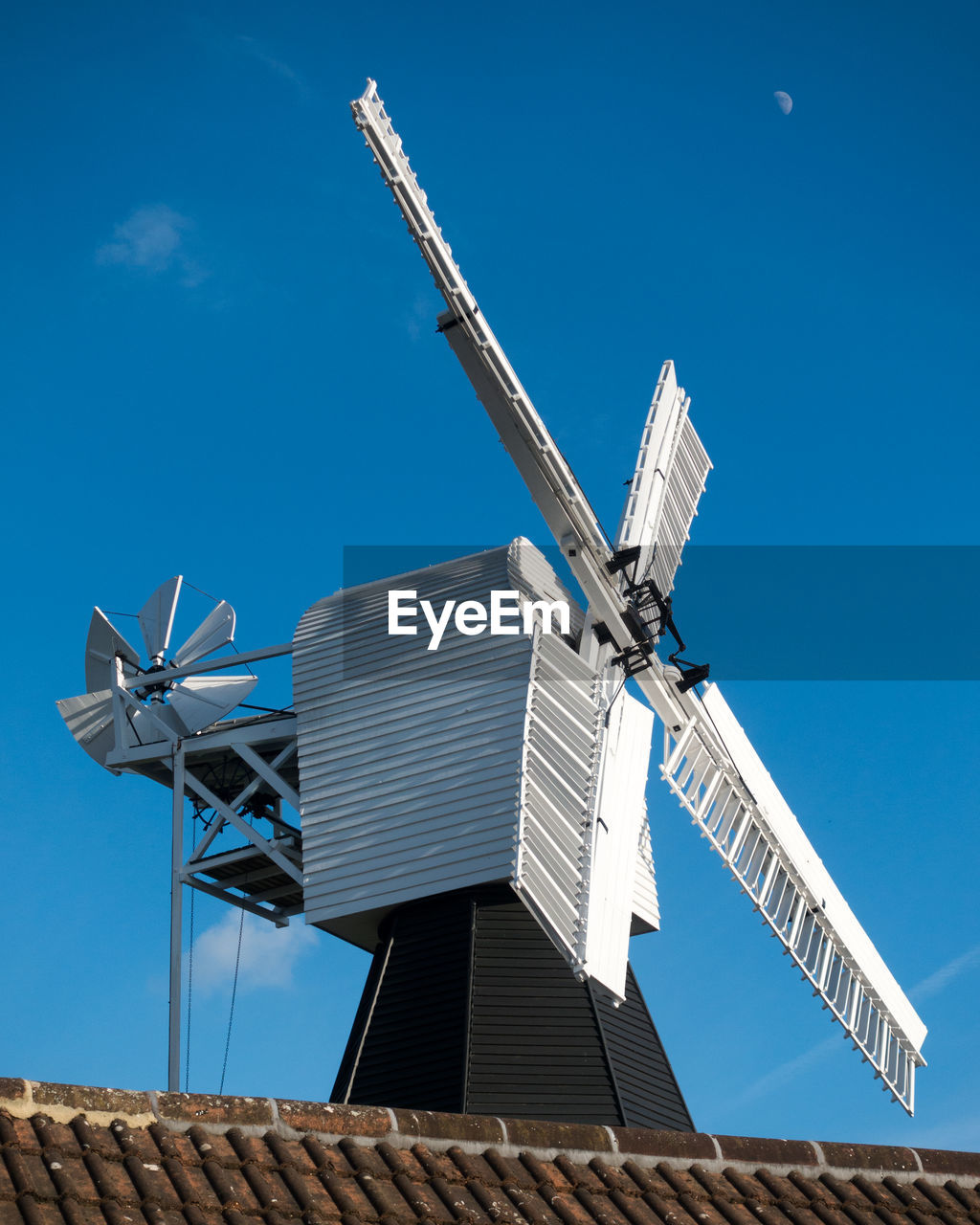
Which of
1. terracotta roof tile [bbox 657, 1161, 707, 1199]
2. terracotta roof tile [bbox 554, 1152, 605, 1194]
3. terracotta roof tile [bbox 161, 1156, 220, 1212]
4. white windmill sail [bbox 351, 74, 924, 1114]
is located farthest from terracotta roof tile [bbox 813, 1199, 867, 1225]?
white windmill sail [bbox 351, 74, 924, 1114]

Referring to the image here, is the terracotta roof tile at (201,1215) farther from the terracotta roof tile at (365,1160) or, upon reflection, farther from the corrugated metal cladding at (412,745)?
the corrugated metal cladding at (412,745)

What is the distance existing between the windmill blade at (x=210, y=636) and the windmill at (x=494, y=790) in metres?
0.04

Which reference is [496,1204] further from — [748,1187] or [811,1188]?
[811,1188]

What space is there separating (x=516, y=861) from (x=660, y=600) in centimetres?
433

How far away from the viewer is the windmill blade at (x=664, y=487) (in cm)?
1778

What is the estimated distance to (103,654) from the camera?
19.6 metres

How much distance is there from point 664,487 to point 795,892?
16.1ft

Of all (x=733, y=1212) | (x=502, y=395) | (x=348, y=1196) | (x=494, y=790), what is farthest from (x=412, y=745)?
(x=348, y=1196)

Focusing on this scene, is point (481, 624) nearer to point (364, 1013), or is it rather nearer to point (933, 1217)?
point (364, 1013)

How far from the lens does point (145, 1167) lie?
6.21 metres

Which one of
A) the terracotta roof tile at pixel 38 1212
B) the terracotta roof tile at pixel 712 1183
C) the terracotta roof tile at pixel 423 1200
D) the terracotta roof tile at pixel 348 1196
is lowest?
the terracotta roof tile at pixel 38 1212

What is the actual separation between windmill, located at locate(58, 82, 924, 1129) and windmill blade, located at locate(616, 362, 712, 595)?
1.9 inches

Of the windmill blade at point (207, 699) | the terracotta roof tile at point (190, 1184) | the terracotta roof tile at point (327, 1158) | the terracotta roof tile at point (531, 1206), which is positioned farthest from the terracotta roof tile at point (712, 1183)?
the windmill blade at point (207, 699)

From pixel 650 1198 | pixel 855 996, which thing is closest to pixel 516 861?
pixel 855 996
